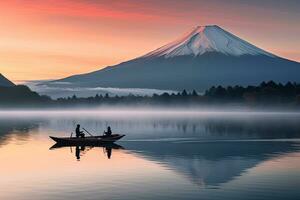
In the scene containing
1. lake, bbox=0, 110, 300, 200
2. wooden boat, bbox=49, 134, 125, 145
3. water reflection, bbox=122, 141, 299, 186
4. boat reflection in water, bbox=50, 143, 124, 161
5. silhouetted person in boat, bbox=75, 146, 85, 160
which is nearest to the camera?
lake, bbox=0, 110, 300, 200

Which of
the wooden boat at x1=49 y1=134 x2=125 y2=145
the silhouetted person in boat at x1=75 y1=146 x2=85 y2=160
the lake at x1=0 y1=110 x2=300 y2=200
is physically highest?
the wooden boat at x1=49 y1=134 x2=125 y2=145

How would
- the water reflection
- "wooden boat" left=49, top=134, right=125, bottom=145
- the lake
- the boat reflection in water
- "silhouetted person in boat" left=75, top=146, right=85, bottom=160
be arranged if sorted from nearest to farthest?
the lake, the water reflection, "silhouetted person in boat" left=75, top=146, right=85, bottom=160, the boat reflection in water, "wooden boat" left=49, top=134, right=125, bottom=145

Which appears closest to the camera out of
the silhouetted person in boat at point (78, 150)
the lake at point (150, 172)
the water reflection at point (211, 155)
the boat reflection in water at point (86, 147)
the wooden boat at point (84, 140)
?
the lake at point (150, 172)

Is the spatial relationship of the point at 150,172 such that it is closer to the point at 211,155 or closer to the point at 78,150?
the point at 211,155

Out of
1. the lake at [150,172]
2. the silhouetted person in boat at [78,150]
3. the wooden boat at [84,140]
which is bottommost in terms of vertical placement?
the lake at [150,172]

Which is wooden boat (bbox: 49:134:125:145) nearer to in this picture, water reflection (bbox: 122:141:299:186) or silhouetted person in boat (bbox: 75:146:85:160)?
silhouetted person in boat (bbox: 75:146:85:160)

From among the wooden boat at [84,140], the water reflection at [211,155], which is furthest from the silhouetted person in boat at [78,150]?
the water reflection at [211,155]

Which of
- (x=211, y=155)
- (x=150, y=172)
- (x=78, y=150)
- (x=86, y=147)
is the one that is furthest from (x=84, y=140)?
(x=150, y=172)

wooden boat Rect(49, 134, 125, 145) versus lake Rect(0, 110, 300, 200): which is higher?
wooden boat Rect(49, 134, 125, 145)

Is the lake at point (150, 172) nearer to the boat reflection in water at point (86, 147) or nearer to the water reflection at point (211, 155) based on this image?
the water reflection at point (211, 155)

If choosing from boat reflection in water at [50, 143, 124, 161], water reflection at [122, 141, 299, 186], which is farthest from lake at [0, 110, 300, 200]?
boat reflection in water at [50, 143, 124, 161]

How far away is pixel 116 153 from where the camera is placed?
187 ft

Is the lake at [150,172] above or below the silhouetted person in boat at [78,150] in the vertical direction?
below

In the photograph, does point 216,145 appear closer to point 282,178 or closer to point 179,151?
point 179,151
